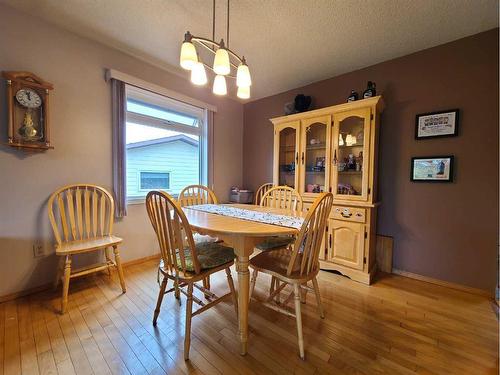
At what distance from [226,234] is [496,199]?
2.38m

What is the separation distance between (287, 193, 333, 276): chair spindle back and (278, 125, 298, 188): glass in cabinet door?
1.59 metres

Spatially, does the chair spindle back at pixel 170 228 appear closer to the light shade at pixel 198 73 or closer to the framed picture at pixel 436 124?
the light shade at pixel 198 73

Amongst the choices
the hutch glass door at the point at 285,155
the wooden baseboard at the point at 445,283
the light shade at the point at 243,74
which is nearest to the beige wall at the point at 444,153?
the wooden baseboard at the point at 445,283

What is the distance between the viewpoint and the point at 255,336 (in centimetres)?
142

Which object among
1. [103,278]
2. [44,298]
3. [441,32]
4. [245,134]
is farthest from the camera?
[245,134]

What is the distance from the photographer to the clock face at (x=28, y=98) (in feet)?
5.63

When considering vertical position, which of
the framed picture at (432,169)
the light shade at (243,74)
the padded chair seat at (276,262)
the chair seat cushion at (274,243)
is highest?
the light shade at (243,74)

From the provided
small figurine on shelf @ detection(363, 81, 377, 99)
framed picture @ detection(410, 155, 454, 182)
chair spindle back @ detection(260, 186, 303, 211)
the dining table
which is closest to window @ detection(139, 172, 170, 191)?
chair spindle back @ detection(260, 186, 303, 211)

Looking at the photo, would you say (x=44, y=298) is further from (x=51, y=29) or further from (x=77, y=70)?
(x=51, y=29)

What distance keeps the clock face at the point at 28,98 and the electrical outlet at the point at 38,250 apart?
117 cm

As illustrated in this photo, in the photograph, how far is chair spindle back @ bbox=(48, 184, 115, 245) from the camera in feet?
6.21

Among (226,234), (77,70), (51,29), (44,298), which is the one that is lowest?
(44,298)

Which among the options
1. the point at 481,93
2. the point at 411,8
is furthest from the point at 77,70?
the point at 481,93

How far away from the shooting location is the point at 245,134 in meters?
3.73
